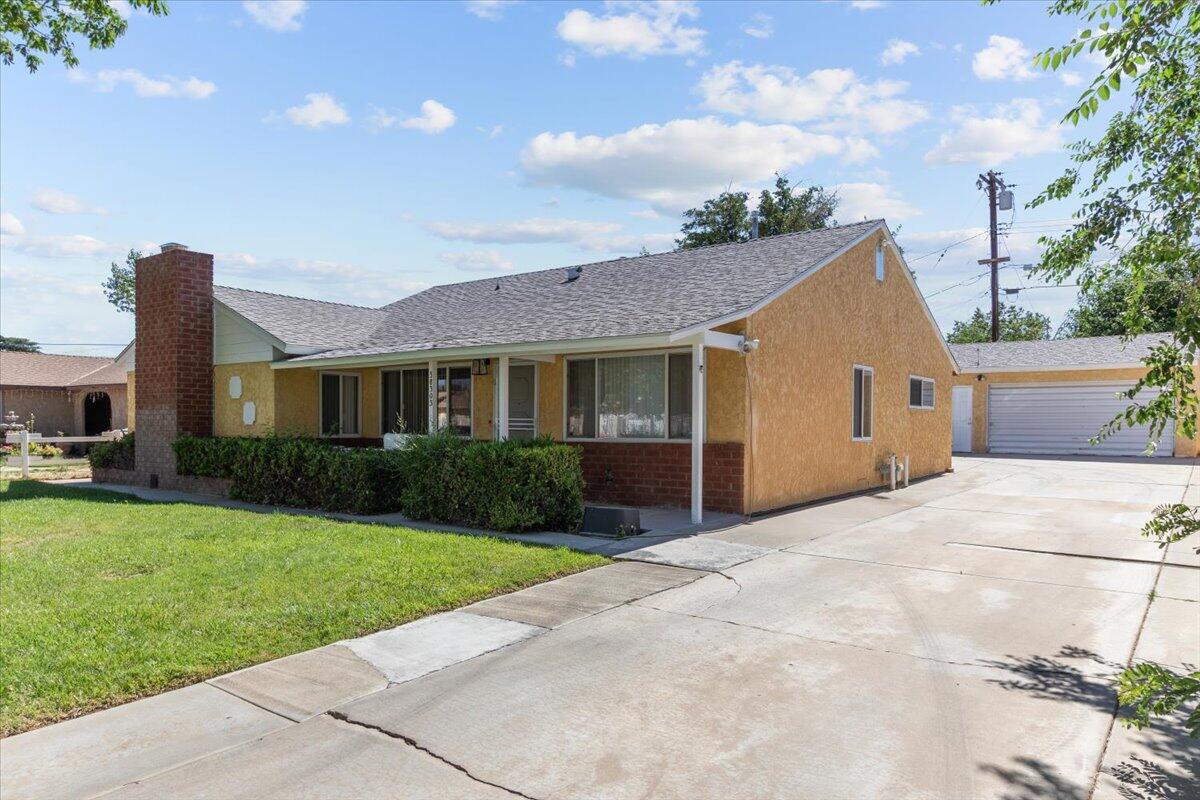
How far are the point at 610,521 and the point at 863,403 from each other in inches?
299

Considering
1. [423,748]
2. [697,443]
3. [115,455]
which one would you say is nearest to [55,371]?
[115,455]

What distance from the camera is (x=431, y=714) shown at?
451 centimetres

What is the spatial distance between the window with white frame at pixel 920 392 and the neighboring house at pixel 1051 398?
652 cm

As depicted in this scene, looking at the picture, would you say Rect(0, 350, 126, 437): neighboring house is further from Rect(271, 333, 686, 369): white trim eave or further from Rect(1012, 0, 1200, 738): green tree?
Rect(1012, 0, 1200, 738): green tree

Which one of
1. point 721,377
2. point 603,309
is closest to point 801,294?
point 721,377

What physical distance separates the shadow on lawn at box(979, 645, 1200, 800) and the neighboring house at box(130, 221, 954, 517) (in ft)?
19.5

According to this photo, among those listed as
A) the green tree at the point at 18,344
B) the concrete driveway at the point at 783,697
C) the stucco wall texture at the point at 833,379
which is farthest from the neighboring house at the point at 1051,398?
the green tree at the point at 18,344

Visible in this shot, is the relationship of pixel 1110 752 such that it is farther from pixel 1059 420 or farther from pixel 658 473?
pixel 1059 420

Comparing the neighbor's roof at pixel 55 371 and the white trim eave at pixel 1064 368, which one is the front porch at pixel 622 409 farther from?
the neighbor's roof at pixel 55 371

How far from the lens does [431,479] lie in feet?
36.0

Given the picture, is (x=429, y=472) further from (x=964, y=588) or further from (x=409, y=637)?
(x=964, y=588)

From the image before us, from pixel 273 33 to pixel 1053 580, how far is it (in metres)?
11.6

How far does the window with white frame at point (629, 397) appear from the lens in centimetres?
1212

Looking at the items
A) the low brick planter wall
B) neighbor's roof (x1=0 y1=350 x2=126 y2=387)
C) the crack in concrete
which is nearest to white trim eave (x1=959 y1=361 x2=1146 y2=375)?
the low brick planter wall
